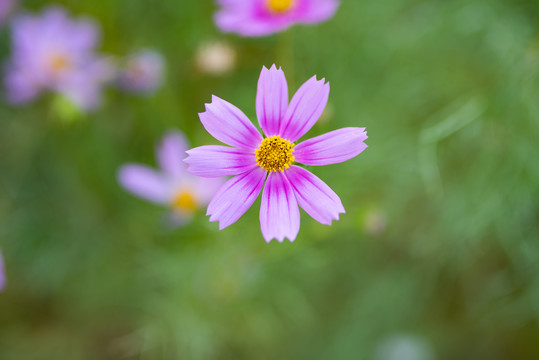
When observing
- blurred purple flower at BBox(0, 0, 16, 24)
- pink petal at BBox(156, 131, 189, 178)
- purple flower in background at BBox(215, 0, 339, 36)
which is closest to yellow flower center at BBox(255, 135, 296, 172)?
purple flower in background at BBox(215, 0, 339, 36)

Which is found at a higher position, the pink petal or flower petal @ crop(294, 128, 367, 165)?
the pink petal

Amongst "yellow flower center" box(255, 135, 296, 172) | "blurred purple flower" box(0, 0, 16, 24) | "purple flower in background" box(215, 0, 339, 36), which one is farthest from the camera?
"blurred purple flower" box(0, 0, 16, 24)

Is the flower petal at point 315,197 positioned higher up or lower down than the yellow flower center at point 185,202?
lower down

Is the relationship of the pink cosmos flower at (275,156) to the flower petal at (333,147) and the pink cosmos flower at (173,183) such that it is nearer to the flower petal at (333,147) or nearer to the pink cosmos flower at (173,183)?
the flower petal at (333,147)

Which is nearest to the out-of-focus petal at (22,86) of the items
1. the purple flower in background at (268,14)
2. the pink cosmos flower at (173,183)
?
the pink cosmos flower at (173,183)

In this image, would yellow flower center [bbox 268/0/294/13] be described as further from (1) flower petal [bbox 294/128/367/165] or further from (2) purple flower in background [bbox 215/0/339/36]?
(1) flower petal [bbox 294/128/367/165]

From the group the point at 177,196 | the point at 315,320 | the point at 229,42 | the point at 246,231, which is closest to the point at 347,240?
the point at 315,320

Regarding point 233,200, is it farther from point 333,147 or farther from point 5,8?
point 5,8
